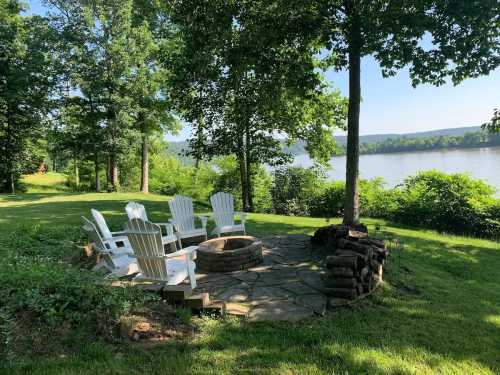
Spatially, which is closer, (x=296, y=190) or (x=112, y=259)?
(x=112, y=259)

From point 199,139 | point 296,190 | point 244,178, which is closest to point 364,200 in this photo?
point 296,190

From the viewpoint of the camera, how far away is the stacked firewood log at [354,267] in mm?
3564

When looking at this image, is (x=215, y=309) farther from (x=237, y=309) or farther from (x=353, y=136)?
(x=353, y=136)

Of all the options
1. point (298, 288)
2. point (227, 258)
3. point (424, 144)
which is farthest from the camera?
point (424, 144)

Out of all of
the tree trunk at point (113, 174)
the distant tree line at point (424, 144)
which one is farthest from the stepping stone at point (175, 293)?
the distant tree line at point (424, 144)

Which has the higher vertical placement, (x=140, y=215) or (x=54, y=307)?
(x=140, y=215)

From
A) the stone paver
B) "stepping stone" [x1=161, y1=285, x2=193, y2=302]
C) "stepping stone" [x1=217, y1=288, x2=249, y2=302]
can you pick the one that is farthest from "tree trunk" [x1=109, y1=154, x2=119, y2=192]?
"stepping stone" [x1=161, y1=285, x2=193, y2=302]

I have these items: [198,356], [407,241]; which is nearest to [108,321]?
[198,356]

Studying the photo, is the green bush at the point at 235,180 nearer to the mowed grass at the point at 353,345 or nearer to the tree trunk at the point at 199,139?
the tree trunk at the point at 199,139

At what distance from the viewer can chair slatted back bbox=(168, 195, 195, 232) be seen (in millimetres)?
5926

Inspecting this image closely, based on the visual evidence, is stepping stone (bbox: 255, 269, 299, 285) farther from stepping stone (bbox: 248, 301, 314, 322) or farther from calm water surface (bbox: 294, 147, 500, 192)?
calm water surface (bbox: 294, 147, 500, 192)

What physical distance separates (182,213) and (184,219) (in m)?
0.11

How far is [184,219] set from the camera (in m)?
6.14

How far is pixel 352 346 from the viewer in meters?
2.67
